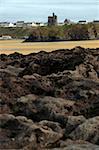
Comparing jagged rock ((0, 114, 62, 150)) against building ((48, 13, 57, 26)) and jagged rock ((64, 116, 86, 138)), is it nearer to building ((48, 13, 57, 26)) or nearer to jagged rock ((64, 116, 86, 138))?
jagged rock ((64, 116, 86, 138))

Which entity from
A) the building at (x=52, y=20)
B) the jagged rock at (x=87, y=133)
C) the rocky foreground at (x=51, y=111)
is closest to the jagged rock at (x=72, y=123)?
the rocky foreground at (x=51, y=111)

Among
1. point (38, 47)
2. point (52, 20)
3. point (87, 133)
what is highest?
point (87, 133)

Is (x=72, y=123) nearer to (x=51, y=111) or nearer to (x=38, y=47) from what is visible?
(x=51, y=111)

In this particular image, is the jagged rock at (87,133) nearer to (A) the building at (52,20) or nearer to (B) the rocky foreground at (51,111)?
(B) the rocky foreground at (51,111)

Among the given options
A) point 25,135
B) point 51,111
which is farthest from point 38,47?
point 25,135

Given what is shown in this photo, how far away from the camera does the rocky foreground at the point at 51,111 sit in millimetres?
12547

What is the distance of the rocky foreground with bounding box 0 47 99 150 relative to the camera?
41.2ft

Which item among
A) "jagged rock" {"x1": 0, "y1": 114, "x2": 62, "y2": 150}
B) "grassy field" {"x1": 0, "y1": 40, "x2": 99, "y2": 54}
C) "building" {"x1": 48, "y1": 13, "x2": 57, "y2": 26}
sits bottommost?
"building" {"x1": 48, "y1": 13, "x2": 57, "y2": 26}

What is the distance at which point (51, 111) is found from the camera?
46.4 ft

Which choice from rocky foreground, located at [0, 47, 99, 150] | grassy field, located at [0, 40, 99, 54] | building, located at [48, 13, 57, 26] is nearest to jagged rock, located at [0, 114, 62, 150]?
rocky foreground, located at [0, 47, 99, 150]

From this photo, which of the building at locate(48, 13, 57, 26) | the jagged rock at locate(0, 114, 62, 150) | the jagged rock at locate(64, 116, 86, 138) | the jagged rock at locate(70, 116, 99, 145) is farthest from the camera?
the building at locate(48, 13, 57, 26)

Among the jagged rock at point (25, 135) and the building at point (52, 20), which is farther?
the building at point (52, 20)

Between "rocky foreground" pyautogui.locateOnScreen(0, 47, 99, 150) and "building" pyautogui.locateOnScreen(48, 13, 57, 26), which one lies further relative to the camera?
"building" pyautogui.locateOnScreen(48, 13, 57, 26)

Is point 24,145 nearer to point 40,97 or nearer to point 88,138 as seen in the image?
point 88,138
